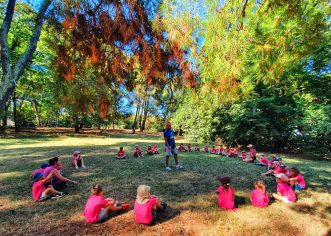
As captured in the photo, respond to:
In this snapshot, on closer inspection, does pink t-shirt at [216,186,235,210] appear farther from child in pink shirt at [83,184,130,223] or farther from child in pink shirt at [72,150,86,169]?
child in pink shirt at [72,150,86,169]

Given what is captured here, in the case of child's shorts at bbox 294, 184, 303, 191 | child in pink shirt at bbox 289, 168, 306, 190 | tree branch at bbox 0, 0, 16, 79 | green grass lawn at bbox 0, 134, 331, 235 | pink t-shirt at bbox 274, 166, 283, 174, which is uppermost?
tree branch at bbox 0, 0, 16, 79

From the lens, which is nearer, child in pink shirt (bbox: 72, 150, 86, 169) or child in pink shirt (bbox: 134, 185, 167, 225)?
child in pink shirt (bbox: 134, 185, 167, 225)

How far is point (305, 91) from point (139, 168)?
14.0 metres

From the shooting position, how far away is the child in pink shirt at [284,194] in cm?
518

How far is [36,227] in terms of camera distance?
386 centimetres

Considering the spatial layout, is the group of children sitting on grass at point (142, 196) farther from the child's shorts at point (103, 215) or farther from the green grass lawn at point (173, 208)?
the green grass lawn at point (173, 208)

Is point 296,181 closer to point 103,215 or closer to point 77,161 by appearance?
point 103,215

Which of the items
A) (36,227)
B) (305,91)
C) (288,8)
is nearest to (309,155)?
(305,91)

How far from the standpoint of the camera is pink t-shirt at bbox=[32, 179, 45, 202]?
4969mm

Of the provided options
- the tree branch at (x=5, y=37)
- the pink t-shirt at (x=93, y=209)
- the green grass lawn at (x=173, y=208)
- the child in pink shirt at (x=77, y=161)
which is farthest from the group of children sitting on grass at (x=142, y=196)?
the tree branch at (x=5, y=37)

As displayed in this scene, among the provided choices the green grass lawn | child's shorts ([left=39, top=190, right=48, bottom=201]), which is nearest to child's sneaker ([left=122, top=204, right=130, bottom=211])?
the green grass lawn

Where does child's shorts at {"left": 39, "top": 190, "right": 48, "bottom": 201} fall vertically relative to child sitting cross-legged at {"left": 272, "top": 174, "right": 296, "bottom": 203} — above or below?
below

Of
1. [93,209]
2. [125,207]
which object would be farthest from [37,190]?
[125,207]

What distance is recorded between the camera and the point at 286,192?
529 centimetres
